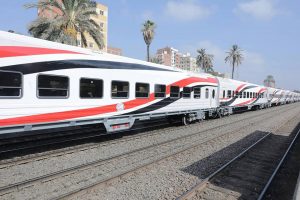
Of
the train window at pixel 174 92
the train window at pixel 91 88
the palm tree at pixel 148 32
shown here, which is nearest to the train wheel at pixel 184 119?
the train window at pixel 174 92

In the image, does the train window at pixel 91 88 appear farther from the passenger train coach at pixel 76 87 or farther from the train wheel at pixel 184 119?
the train wheel at pixel 184 119

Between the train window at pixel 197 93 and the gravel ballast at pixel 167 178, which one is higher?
the train window at pixel 197 93

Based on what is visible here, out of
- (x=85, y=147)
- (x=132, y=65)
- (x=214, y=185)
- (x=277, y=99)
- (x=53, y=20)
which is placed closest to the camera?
(x=214, y=185)

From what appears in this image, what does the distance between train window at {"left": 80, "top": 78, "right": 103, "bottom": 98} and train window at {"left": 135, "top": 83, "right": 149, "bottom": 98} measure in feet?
8.24

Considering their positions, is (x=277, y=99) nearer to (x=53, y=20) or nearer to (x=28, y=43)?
(x=53, y=20)

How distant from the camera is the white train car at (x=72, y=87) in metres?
8.50

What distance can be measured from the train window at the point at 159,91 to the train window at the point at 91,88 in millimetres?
4271

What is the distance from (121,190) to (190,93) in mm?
12336

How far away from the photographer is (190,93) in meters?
18.8

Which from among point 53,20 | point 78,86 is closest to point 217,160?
point 78,86

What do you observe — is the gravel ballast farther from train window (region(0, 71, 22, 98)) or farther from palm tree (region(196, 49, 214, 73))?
palm tree (region(196, 49, 214, 73))

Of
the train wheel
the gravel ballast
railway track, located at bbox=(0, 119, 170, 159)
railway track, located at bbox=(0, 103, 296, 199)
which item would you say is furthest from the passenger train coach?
the gravel ballast

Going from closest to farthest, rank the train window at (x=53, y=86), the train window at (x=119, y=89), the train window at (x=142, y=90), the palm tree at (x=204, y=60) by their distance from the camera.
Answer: the train window at (x=53, y=86) → the train window at (x=119, y=89) → the train window at (x=142, y=90) → the palm tree at (x=204, y=60)

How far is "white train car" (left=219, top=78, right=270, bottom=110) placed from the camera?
25453 millimetres
